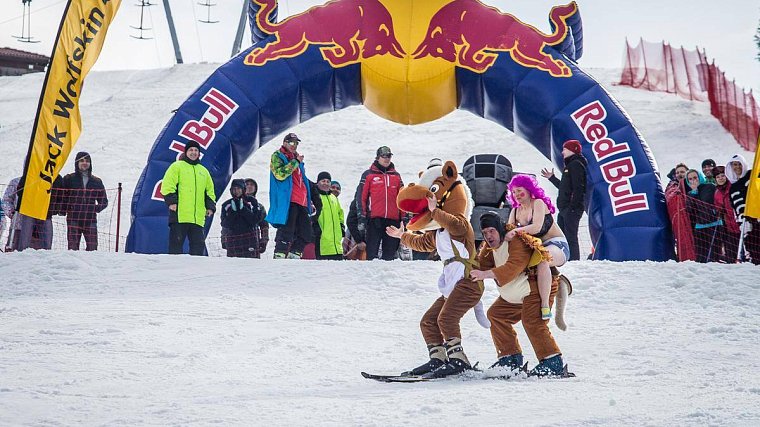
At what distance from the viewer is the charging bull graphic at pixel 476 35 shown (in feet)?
41.3

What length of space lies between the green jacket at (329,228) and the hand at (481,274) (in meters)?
5.66

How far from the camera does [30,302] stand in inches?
320

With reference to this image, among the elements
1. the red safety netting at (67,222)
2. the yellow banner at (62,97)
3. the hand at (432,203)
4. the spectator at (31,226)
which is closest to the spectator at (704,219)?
the hand at (432,203)

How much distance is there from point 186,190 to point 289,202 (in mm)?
1132

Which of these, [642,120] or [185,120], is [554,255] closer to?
[185,120]

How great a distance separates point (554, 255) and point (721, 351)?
1.32 metres

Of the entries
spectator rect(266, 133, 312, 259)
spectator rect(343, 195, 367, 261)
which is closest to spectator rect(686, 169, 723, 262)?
spectator rect(343, 195, 367, 261)

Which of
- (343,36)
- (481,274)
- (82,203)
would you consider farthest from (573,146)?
(82,203)

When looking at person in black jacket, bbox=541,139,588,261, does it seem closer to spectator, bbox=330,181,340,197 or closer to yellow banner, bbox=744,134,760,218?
yellow banner, bbox=744,134,760,218

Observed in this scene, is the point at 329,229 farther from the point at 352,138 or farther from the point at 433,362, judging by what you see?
the point at 352,138

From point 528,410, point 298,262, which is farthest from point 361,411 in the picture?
point 298,262

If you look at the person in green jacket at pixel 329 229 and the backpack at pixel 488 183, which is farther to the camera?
the person in green jacket at pixel 329 229

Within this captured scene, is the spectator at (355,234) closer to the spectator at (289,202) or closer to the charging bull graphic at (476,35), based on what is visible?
the spectator at (289,202)

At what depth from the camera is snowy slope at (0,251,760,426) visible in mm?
4840
